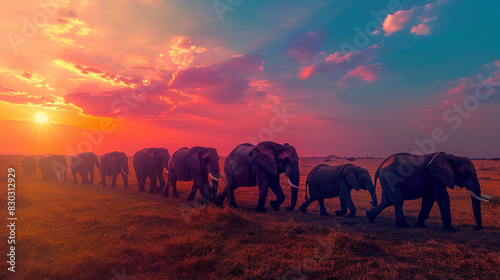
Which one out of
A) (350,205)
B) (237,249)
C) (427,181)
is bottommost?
(237,249)

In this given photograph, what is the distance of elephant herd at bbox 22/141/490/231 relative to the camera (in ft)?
29.9

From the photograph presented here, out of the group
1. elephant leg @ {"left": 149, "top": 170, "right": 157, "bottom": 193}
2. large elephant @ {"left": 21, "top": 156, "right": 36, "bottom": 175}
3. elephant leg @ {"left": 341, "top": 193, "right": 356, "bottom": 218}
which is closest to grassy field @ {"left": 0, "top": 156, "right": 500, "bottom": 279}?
elephant leg @ {"left": 341, "top": 193, "right": 356, "bottom": 218}

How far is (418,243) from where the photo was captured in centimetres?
711

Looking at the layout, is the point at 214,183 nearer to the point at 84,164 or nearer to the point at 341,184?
the point at 341,184

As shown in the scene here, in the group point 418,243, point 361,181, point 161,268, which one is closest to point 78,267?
point 161,268

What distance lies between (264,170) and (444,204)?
6.79m

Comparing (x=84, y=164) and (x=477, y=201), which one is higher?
(x=84, y=164)

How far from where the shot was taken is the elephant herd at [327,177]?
9109mm

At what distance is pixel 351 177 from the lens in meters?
11.2

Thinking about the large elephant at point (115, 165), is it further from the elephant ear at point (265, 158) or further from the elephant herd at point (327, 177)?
the elephant ear at point (265, 158)

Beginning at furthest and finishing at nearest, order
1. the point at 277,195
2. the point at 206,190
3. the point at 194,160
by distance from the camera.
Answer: the point at 194,160 < the point at 206,190 < the point at 277,195

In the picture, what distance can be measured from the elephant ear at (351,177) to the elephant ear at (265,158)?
3.03 meters

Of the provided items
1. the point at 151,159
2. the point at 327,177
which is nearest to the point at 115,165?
the point at 151,159

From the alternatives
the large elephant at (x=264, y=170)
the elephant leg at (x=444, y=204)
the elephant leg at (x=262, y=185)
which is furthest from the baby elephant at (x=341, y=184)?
the elephant leg at (x=444, y=204)
